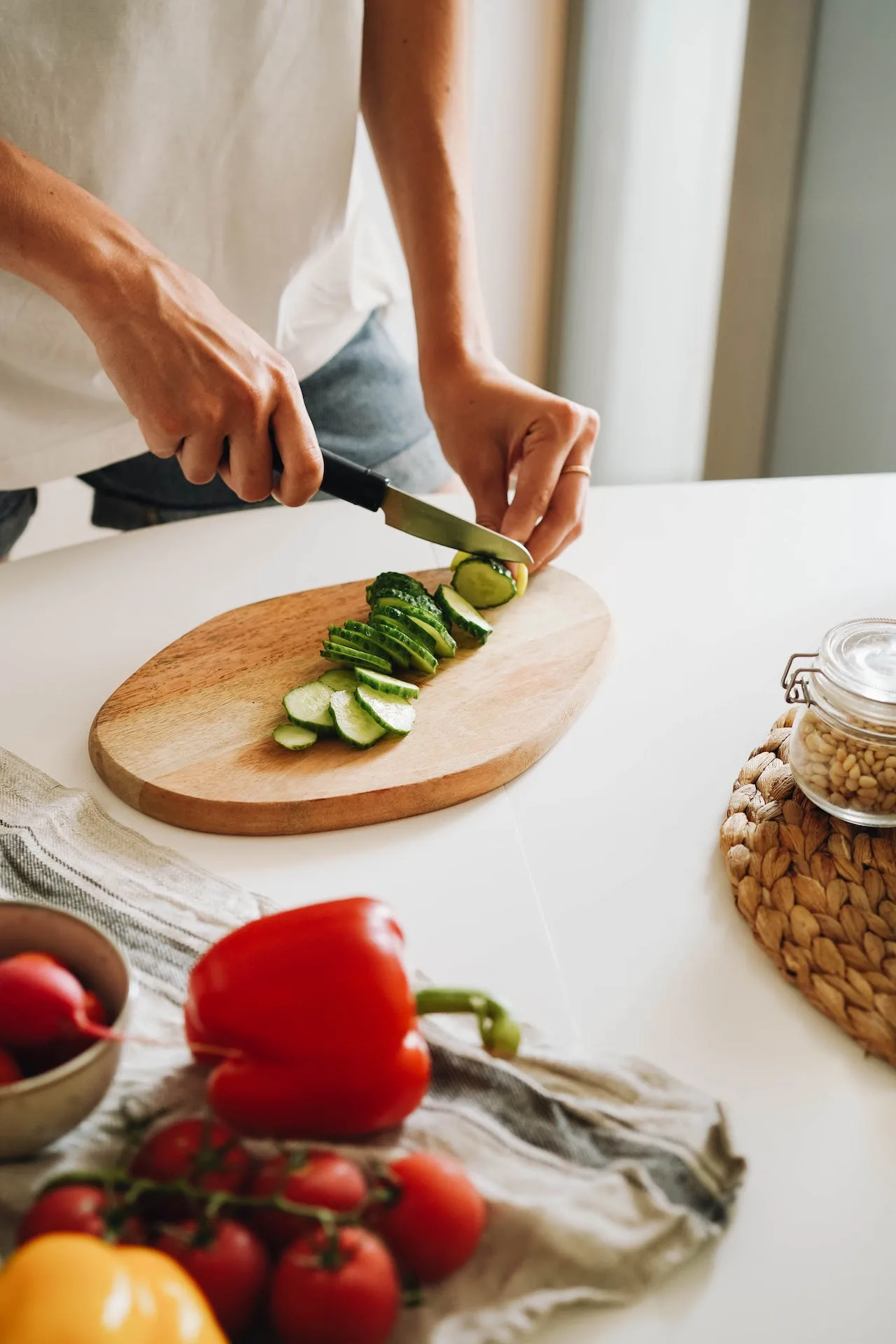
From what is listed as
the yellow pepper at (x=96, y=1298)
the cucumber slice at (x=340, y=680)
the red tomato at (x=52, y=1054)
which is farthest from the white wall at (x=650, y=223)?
the yellow pepper at (x=96, y=1298)

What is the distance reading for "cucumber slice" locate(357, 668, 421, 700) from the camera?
127cm

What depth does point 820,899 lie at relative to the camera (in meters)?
0.93

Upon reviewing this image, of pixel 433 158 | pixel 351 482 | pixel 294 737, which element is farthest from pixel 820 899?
pixel 433 158

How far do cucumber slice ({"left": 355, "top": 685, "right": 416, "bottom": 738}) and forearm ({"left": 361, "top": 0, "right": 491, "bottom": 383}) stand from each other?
2.15ft

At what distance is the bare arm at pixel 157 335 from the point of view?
1.21 meters

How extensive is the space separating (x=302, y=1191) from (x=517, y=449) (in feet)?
4.01

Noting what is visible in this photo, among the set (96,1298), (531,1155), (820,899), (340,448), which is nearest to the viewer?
(96,1298)

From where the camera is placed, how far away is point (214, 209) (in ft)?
5.53

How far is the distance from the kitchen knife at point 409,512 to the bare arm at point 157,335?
62 millimetres

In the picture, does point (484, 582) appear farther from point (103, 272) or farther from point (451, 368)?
point (103, 272)

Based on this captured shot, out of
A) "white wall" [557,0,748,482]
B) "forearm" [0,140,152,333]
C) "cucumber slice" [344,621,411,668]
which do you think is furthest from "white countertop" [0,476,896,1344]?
"white wall" [557,0,748,482]

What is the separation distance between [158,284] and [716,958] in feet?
3.08

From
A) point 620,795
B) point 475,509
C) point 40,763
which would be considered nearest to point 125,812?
point 40,763

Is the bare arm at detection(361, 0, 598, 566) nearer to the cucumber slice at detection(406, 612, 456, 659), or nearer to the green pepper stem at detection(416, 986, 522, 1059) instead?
the cucumber slice at detection(406, 612, 456, 659)
